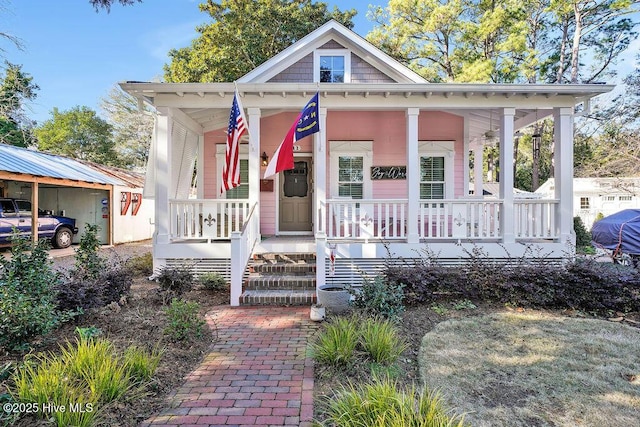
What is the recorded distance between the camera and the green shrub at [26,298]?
140 inches

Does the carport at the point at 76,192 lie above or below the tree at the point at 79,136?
below

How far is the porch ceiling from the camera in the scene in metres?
6.83

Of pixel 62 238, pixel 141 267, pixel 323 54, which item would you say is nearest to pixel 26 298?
pixel 141 267

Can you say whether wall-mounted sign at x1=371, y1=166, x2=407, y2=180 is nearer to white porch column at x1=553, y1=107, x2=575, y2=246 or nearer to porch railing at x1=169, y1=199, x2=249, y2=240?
white porch column at x1=553, y1=107, x2=575, y2=246

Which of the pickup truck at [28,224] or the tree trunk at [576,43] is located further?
the tree trunk at [576,43]

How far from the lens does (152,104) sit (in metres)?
7.20

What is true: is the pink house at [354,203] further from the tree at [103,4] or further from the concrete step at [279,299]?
the tree at [103,4]

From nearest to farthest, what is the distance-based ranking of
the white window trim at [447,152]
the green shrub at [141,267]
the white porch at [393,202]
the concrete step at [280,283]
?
the concrete step at [280,283] → the white porch at [393,202] → the green shrub at [141,267] → the white window trim at [447,152]

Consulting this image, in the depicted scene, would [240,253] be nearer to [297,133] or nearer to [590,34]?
[297,133]

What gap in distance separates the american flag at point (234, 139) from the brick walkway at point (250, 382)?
2.52 metres

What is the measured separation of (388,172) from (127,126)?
29871 millimetres

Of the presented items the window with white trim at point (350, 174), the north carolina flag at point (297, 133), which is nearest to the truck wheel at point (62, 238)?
the window with white trim at point (350, 174)

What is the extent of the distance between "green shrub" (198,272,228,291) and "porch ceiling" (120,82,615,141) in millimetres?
3422

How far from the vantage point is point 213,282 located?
668 centimetres
